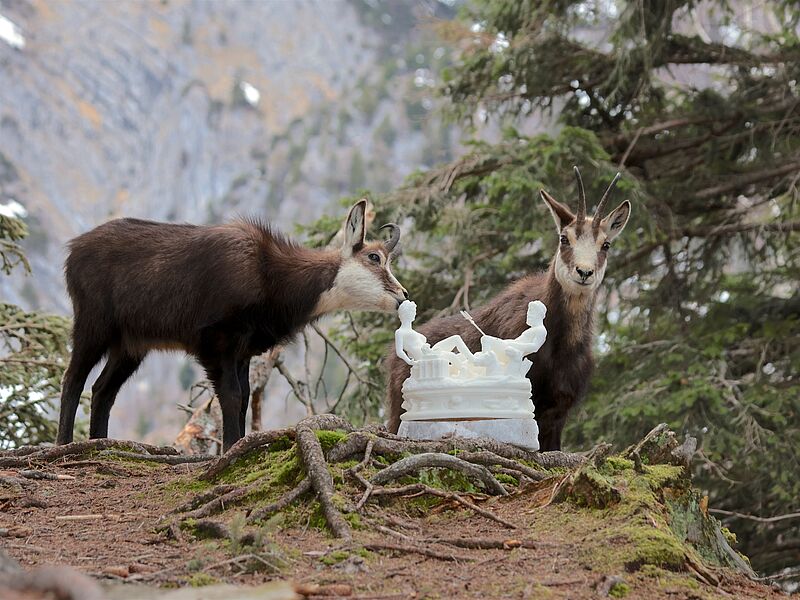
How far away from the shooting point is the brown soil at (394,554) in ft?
9.95

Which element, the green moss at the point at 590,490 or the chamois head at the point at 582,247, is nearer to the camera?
the green moss at the point at 590,490

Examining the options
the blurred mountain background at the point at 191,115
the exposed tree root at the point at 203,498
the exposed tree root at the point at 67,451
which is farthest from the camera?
the blurred mountain background at the point at 191,115

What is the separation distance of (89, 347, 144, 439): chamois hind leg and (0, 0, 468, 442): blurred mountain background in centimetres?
7644

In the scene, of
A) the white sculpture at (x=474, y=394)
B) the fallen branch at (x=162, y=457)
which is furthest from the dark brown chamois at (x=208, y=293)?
the white sculpture at (x=474, y=394)

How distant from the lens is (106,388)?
6.62 metres

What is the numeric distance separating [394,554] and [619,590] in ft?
2.60

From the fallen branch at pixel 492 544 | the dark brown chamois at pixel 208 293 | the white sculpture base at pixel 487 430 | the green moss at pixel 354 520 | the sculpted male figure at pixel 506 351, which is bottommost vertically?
the fallen branch at pixel 492 544

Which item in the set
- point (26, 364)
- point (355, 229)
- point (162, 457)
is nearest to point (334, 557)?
point (162, 457)

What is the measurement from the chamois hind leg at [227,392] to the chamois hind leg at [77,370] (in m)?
0.83

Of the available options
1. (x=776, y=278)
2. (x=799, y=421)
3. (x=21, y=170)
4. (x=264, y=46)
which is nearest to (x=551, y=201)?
(x=799, y=421)

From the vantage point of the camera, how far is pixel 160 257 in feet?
20.6

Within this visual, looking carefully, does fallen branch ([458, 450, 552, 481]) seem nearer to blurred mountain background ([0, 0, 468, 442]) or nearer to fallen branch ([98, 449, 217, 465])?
fallen branch ([98, 449, 217, 465])

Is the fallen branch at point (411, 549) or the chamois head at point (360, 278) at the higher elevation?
the chamois head at point (360, 278)

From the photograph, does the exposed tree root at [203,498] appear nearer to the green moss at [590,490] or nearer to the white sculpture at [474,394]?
the white sculpture at [474,394]
